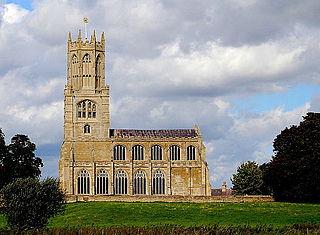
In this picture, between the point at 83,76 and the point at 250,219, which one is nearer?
the point at 250,219

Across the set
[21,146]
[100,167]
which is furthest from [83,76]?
[21,146]

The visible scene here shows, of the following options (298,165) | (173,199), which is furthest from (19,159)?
(298,165)

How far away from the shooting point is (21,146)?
8812 centimetres

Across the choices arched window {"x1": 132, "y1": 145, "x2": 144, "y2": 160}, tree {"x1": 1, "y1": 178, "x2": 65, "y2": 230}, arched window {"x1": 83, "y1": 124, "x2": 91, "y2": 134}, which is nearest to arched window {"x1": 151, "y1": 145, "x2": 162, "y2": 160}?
arched window {"x1": 132, "y1": 145, "x2": 144, "y2": 160}

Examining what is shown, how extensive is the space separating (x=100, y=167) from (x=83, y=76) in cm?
1588

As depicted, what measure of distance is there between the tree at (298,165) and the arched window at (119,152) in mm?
29907

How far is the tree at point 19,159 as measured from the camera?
83988 mm

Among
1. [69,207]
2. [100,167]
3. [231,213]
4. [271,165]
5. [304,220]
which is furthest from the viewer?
[100,167]

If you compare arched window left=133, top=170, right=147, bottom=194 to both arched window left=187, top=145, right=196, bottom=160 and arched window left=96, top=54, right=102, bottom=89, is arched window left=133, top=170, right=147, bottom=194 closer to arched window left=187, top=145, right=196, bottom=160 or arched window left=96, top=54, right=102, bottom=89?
arched window left=187, top=145, right=196, bottom=160

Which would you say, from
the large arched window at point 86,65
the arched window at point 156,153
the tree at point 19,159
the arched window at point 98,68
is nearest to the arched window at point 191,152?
the arched window at point 156,153

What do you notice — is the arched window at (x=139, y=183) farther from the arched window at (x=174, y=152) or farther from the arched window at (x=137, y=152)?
the arched window at (x=174, y=152)

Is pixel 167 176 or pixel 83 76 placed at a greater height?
pixel 83 76

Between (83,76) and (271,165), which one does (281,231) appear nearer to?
(271,165)

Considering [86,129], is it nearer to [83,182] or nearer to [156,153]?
[83,182]
